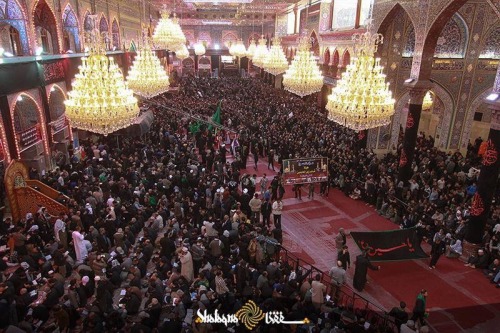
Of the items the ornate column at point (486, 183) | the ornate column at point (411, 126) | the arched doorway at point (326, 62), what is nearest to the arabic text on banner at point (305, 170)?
the ornate column at point (411, 126)

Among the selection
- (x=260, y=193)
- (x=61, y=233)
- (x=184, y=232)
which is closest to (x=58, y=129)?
(x=61, y=233)

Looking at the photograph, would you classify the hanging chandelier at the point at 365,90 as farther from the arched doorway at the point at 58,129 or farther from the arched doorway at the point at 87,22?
the arched doorway at the point at 87,22

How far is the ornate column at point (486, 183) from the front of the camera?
25.3 feet

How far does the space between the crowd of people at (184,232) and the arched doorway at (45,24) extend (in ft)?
12.5

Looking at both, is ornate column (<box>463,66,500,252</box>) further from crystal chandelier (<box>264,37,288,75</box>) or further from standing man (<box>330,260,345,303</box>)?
crystal chandelier (<box>264,37,288,75</box>)

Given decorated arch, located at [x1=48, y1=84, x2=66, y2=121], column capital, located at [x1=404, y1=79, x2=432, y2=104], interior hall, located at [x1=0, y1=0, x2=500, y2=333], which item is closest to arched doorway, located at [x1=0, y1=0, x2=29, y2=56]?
interior hall, located at [x1=0, y1=0, x2=500, y2=333]

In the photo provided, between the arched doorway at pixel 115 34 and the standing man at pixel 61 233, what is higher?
the arched doorway at pixel 115 34

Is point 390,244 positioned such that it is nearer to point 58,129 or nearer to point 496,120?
point 496,120

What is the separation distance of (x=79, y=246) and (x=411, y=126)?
373 inches

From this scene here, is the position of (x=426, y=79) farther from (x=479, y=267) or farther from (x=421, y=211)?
(x=479, y=267)

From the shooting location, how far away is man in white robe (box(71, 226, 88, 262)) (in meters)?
7.32

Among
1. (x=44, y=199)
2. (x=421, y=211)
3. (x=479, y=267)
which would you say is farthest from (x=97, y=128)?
(x=479, y=267)

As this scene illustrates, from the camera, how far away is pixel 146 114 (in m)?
16.3

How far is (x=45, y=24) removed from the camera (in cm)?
1280
